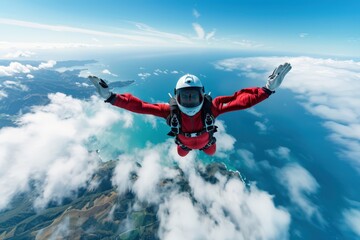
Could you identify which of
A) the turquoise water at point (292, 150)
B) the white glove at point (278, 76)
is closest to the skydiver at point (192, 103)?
the white glove at point (278, 76)

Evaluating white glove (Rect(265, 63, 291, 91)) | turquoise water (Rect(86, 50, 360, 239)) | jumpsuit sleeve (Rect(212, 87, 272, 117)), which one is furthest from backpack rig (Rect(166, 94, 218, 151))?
turquoise water (Rect(86, 50, 360, 239))

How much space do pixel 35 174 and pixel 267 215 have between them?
176106mm

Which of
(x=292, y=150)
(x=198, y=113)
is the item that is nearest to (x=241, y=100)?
(x=198, y=113)

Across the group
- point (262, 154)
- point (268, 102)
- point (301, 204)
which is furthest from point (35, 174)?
point (268, 102)

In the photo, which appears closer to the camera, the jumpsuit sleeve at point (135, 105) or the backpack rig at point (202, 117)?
the jumpsuit sleeve at point (135, 105)

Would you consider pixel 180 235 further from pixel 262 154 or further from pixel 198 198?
pixel 262 154

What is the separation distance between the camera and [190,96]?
12.9ft

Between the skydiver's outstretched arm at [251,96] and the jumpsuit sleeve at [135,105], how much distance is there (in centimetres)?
120

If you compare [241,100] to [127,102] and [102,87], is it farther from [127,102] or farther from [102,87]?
[102,87]

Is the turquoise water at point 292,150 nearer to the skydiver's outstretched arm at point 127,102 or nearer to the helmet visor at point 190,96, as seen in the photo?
the skydiver's outstretched arm at point 127,102

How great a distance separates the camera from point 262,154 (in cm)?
12150

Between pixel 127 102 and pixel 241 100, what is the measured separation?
2.50m

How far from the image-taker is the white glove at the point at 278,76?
3905mm

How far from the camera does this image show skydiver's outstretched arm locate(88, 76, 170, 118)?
3709 mm
